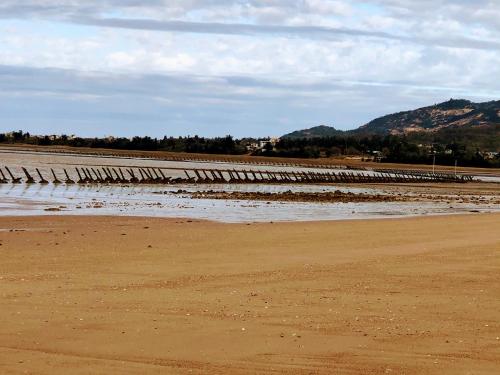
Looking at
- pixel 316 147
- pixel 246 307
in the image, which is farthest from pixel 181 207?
pixel 316 147

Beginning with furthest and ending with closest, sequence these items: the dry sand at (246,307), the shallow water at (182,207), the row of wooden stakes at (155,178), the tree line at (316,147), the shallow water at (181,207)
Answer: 1. the tree line at (316,147)
2. the row of wooden stakes at (155,178)
3. the shallow water at (181,207)
4. the shallow water at (182,207)
5. the dry sand at (246,307)

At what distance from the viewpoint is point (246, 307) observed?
9.55m

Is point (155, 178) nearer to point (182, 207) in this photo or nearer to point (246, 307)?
point (182, 207)

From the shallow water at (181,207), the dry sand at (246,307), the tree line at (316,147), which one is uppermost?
the tree line at (316,147)

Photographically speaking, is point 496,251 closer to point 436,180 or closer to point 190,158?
point 436,180

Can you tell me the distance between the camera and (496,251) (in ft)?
52.4

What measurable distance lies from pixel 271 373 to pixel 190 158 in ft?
465

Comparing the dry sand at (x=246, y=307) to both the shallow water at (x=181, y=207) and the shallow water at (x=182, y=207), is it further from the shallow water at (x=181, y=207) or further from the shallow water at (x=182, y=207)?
the shallow water at (x=181, y=207)

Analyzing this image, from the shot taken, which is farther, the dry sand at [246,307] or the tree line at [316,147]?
the tree line at [316,147]

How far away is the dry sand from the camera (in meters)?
7.23

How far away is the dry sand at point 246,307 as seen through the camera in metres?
7.23

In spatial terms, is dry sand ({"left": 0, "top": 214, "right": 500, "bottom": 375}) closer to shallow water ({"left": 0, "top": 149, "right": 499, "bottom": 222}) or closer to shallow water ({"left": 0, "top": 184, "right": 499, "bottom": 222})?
shallow water ({"left": 0, "top": 184, "right": 499, "bottom": 222})

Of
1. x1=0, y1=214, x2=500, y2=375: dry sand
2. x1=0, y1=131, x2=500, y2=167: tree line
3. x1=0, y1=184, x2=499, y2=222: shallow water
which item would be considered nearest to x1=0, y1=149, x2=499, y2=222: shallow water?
x1=0, y1=184, x2=499, y2=222: shallow water

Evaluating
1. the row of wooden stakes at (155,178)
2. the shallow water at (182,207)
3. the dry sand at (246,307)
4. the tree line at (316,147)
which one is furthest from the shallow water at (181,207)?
the tree line at (316,147)
